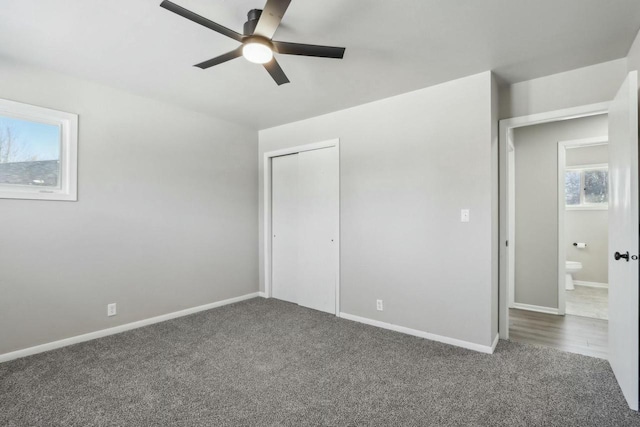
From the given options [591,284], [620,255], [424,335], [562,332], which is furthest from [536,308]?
[620,255]

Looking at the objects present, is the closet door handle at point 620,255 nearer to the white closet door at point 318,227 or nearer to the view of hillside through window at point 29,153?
the white closet door at point 318,227

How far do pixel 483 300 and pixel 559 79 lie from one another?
2051mm

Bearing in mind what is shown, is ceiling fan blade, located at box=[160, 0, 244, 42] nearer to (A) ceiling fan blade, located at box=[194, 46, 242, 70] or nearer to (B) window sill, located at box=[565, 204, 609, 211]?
(A) ceiling fan blade, located at box=[194, 46, 242, 70]

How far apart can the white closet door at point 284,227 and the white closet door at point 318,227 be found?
12 cm

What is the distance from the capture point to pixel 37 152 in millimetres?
2770

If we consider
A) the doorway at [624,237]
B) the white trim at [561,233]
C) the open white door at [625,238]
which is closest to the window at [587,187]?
the white trim at [561,233]

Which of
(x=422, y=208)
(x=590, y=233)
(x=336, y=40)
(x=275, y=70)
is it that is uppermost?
(x=336, y=40)

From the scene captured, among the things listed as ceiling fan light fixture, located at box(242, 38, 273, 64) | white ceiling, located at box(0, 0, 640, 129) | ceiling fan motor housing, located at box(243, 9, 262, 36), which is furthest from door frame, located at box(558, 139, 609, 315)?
ceiling fan motor housing, located at box(243, 9, 262, 36)

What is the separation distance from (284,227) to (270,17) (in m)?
3.02

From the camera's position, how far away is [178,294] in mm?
3662

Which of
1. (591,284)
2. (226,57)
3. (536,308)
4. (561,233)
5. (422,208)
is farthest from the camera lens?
(591,284)

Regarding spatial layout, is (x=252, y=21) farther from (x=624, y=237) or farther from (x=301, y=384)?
(x=624, y=237)

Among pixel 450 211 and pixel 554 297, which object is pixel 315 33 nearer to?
pixel 450 211

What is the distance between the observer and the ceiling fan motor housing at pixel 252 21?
1880 mm
